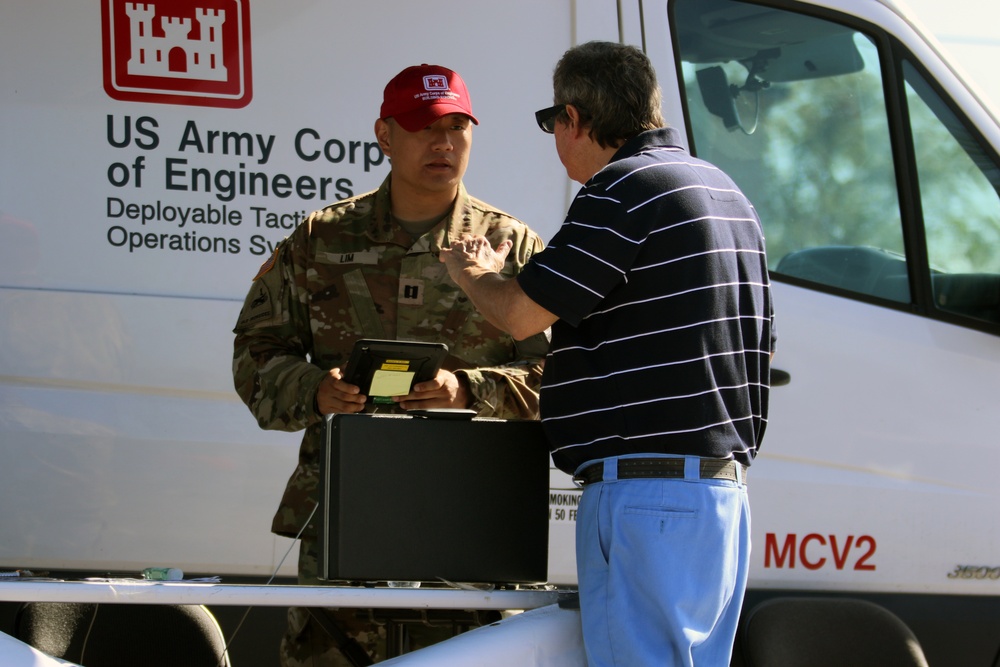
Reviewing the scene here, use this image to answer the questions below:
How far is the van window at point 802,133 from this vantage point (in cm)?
349

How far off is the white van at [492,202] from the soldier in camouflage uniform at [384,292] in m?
0.45

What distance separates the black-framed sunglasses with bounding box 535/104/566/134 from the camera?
7.65ft

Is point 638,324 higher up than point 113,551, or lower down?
higher up

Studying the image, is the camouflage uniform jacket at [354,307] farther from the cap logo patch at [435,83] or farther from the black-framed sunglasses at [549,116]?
the black-framed sunglasses at [549,116]

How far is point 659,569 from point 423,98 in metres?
1.26

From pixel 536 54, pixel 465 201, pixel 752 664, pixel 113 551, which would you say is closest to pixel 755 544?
pixel 752 664

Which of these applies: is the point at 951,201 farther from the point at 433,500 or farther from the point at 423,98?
the point at 433,500

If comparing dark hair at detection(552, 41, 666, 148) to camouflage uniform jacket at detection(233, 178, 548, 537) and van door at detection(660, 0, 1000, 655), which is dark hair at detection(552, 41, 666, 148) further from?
van door at detection(660, 0, 1000, 655)

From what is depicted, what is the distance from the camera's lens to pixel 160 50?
3.21 meters

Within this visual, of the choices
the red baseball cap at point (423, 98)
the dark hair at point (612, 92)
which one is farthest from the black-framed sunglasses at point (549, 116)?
the red baseball cap at point (423, 98)

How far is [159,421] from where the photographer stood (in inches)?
126

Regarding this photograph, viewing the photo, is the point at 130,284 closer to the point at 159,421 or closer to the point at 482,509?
the point at 159,421

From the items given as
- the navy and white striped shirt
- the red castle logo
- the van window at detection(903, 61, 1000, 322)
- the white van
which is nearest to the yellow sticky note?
the navy and white striped shirt

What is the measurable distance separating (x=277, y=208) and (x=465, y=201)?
598 millimetres
